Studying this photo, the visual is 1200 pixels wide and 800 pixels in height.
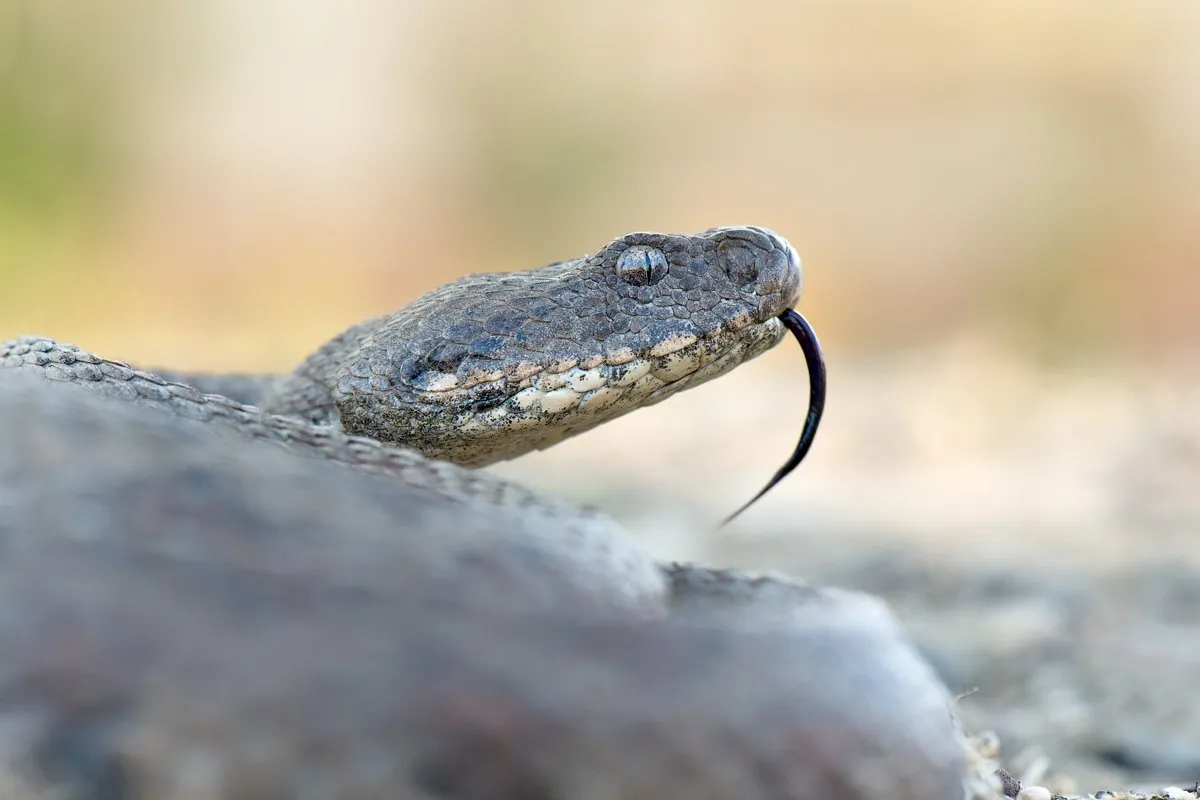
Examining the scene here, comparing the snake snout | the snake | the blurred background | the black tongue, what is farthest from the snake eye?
the blurred background

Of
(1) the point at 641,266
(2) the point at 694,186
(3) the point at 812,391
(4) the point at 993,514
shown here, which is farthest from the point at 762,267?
(2) the point at 694,186

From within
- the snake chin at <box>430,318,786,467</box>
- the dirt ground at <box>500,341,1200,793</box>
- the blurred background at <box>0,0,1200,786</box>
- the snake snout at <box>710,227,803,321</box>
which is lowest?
the dirt ground at <box>500,341,1200,793</box>

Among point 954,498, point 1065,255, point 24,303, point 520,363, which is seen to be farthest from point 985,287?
point 520,363

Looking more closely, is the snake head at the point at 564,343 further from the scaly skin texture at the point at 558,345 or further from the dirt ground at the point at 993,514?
the dirt ground at the point at 993,514

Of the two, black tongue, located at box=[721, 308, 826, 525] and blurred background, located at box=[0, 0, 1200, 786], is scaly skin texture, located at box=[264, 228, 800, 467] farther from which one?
blurred background, located at box=[0, 0, 1200, 786]

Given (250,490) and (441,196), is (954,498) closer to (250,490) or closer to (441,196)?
(250,490)
